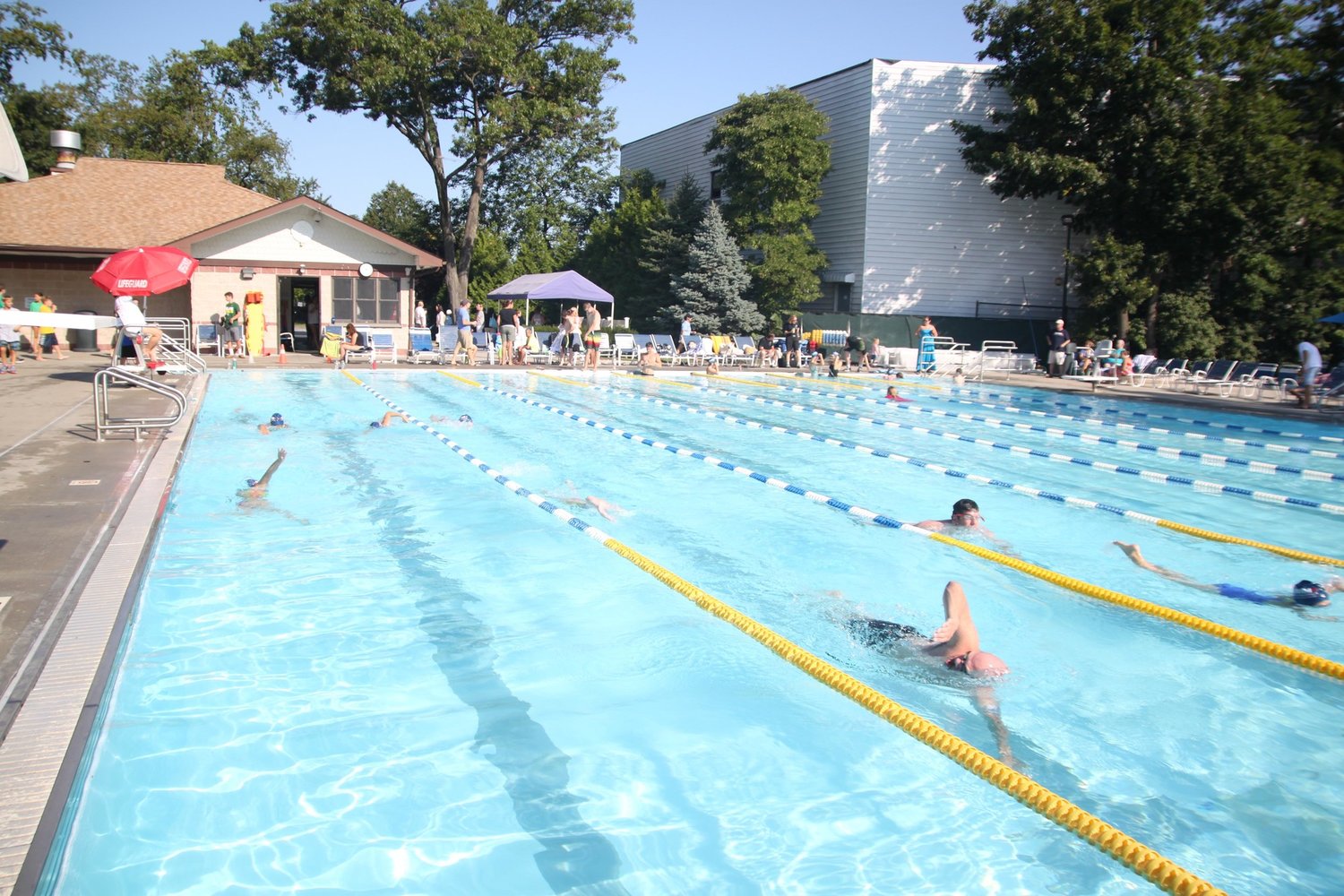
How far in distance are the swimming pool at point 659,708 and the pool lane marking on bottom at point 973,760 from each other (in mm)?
154

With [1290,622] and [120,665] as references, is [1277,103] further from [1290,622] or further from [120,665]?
[120,665]

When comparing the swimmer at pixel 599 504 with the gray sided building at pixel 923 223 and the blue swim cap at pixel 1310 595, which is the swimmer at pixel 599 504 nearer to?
the blue swim cap at pixel 1310 595

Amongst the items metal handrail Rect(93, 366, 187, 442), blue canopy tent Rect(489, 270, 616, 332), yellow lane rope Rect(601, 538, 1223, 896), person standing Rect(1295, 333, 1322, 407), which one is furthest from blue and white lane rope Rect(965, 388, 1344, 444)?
metal handrail Rect(93, 366, 187, 442)

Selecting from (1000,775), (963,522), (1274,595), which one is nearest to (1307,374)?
(1274,595)

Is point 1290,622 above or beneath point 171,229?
beneath

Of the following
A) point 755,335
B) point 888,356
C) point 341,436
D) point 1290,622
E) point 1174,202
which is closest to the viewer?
point 1290,622

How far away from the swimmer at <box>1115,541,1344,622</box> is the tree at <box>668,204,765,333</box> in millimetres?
23080

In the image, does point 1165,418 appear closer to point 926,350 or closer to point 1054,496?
point 926,350

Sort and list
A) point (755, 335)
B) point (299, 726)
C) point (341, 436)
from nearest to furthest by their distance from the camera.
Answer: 1. point (299, 726)
2. point (341, 436)
3. point (755, 335)

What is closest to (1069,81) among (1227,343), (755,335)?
(1227,343)

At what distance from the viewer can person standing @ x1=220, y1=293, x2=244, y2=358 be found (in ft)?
72.0

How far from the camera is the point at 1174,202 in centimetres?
2533

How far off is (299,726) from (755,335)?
26988 mm

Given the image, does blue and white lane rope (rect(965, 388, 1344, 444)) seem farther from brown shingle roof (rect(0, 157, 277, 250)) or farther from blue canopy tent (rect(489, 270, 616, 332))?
brown shingle roof (rect(0, 157, 277, 250))
